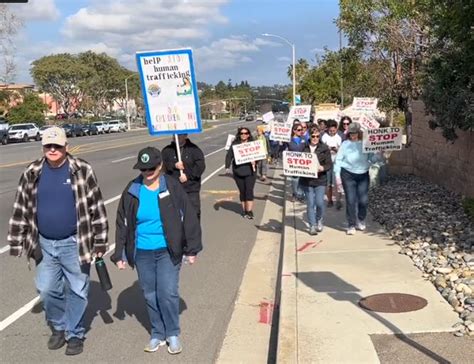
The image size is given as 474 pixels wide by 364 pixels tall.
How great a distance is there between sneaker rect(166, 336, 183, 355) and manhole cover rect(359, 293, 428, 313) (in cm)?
170

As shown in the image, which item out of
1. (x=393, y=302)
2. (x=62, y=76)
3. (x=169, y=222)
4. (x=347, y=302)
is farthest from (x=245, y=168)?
(x=62, y=76)

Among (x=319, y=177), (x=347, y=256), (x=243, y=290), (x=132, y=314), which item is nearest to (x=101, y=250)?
(x=132, y=314)

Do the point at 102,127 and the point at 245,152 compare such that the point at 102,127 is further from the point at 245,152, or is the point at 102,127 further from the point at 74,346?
the point at 74,346

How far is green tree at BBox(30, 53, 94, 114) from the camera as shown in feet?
263

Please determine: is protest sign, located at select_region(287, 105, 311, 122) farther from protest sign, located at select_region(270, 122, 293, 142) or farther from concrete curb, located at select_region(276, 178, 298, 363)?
concrete curb, located at select_region(276, 178, 298, 363)

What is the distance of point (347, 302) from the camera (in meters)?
5.57

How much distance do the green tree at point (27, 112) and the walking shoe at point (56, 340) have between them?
67363 millimetres

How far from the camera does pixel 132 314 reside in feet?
19.4

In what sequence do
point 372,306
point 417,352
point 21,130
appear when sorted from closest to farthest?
point 417,352
point 372,306
point 21,130

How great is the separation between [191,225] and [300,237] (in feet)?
13.4

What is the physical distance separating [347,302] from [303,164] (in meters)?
3.73

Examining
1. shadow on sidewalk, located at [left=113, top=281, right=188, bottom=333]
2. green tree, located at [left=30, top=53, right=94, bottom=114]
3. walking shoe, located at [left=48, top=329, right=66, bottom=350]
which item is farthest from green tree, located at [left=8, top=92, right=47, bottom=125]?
walking shoe, located at [left=48, top=329, right=66, bottom=350]

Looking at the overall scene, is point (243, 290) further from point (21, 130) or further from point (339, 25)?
point (21, 130)

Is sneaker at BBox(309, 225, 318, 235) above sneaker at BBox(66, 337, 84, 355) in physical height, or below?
below
